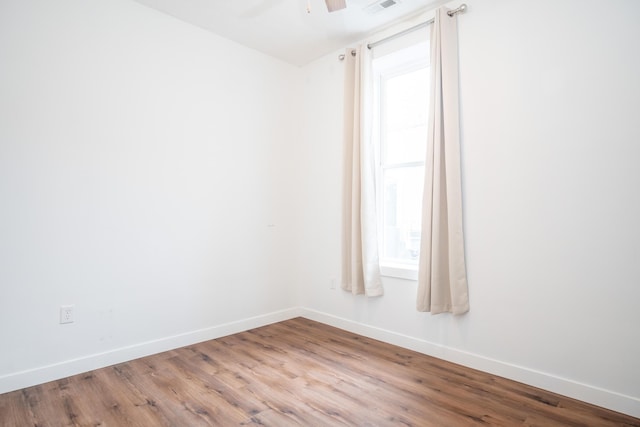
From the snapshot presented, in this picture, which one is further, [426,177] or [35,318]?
[426,177]

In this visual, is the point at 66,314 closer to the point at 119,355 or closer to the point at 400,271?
the point at 119,355

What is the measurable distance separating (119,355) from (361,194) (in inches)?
91.3

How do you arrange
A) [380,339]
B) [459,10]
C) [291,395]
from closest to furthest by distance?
[291,395] → [459,10] → [380,339]

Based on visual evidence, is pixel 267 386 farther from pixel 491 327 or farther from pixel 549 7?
pixel 549 7

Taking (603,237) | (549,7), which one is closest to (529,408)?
(603,237)

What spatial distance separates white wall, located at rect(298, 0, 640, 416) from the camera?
1.99 metres

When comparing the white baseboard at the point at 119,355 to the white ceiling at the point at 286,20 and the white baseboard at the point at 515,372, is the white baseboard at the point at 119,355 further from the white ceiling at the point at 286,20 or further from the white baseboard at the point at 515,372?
the white ceiling at the point at 286,20

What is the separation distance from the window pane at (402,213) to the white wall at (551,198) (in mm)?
555

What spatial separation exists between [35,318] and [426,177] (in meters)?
2.89

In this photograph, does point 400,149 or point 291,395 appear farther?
point 400,149

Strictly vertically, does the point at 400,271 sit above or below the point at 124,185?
below

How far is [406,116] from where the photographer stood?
3229mm

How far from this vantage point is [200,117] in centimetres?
315

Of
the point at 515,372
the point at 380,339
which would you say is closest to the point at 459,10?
the point at 515,372
